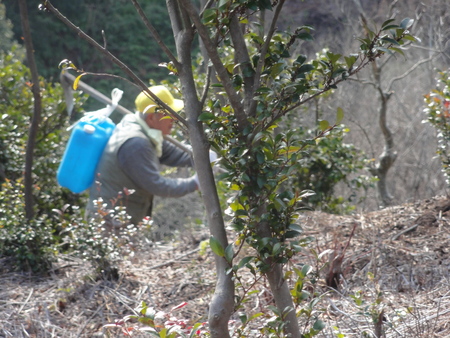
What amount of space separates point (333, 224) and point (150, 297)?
163 centimetres

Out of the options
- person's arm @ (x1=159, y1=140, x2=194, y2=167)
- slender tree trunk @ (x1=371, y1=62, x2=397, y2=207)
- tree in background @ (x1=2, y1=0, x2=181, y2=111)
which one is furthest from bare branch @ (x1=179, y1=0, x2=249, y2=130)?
tree in background @ (x1=2, y1=0, x2=181, y2=111)

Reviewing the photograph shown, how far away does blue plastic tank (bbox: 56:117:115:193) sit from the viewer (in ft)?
16.2

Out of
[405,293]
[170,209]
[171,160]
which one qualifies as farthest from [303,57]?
[170,209]

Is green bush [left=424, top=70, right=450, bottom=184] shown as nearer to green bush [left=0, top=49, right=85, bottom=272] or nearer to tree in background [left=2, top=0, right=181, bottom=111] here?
green bush [left=0, top=49, right=85, bottom=272]

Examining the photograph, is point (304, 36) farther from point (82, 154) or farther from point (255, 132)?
point (82, 154)

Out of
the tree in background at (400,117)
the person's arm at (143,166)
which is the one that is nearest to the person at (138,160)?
the person's arm at (143,166)

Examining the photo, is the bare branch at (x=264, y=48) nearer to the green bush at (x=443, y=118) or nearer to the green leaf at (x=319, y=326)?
the green leaf at (x=319, y=326)

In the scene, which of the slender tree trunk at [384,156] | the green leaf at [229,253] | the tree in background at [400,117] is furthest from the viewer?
the tree in background at [400,117]

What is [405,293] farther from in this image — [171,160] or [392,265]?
[171,160]

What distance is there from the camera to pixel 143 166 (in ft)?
16.6

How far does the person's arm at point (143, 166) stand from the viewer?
5020mm

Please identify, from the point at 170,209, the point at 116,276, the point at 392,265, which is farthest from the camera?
the point at 170,209

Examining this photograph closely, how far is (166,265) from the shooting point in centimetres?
479

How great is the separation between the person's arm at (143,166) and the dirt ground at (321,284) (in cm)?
61
